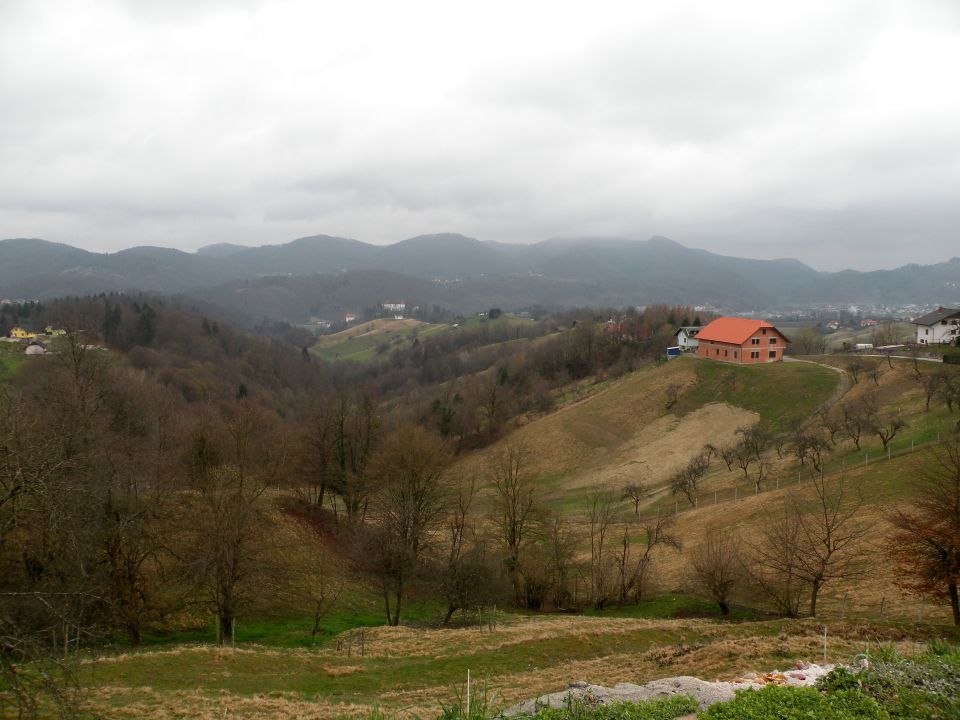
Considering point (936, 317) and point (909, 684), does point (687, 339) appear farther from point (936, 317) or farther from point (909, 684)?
point (909, 684)

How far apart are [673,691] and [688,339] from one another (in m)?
89.0

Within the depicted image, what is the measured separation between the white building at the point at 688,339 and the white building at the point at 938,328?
32.4 m

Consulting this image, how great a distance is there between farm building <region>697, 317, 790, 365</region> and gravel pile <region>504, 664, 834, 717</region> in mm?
70524

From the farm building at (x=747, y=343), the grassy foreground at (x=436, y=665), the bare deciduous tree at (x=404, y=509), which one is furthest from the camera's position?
the farm building at (x=747, y=343)

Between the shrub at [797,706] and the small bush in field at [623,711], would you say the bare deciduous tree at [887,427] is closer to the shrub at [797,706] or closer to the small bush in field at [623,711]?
the shrub at [797,706]

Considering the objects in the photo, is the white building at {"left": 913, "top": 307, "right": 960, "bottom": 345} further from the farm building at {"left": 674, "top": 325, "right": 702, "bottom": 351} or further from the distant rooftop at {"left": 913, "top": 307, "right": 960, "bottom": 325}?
the farm building at {"left": 674, "top": 325, "right": 702, "bottom": 351}

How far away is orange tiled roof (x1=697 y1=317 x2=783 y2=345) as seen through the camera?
256ft

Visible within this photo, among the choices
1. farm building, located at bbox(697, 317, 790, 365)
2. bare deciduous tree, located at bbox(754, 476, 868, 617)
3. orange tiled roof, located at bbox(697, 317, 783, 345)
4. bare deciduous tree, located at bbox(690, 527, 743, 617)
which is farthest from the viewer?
orange tiled roof, located at bbox(697, 317, 783, 345)

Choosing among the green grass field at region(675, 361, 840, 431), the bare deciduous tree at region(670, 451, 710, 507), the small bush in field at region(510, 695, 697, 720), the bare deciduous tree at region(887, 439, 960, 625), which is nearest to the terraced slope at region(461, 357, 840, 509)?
the green grass field at region(675, 361, 840, 431)

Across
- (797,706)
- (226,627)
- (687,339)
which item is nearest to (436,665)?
(226,627)

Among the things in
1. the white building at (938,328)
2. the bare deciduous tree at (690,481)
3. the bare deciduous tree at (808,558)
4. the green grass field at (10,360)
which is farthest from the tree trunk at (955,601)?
the green grass field at (10,360)

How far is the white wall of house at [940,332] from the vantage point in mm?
84769

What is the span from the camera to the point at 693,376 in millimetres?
77188

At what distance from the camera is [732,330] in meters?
81.2
